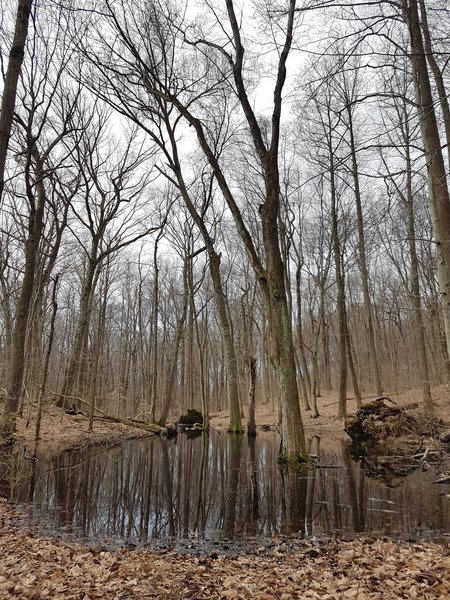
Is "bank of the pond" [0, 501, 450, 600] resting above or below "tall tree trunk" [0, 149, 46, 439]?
below

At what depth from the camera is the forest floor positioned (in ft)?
9.77

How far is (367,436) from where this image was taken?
500 inches

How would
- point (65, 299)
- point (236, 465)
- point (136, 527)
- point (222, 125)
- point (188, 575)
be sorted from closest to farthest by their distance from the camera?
point (188, 575) → point (136, 527) → point (236, 465) → point (222, 125) → point (65, 299)

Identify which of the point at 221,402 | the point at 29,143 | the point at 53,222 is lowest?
the point at 221,402

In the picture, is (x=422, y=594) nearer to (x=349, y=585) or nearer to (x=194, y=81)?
(x=349, y=585)

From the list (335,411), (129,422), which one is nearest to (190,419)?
(129,422)

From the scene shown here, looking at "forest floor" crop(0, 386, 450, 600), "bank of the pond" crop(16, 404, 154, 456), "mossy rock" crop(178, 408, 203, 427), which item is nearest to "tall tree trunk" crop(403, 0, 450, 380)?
"forest floor" crop(0, 386, 450, 600)

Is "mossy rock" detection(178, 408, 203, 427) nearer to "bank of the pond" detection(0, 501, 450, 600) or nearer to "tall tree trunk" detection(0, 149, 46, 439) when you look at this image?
"tall tree trunk" detection(0, 149, 46, 439)

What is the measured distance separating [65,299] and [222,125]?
69.8 feet

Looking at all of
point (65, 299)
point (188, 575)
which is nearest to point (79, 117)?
point (188, 575)

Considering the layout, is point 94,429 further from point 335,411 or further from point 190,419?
point 335,411

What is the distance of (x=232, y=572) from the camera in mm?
3541

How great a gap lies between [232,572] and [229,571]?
0.04 metres

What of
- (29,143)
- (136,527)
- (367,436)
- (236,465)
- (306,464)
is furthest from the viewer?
(367,436)
